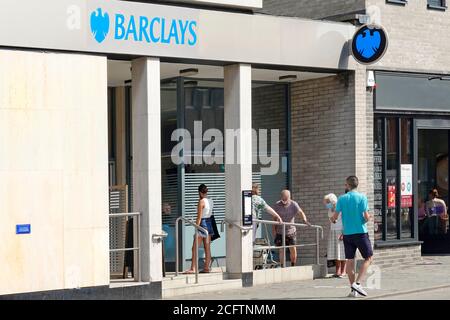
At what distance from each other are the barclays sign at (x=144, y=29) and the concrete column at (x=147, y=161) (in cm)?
40

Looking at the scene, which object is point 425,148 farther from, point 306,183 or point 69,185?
point 69,185

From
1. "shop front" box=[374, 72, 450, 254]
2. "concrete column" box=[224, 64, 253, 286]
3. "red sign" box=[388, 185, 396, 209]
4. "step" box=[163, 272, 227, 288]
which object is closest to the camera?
"step" box=[163, 272, 227, 288]

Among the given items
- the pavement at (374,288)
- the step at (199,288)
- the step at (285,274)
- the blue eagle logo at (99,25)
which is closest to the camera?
the blue eagle logo at (99,25)

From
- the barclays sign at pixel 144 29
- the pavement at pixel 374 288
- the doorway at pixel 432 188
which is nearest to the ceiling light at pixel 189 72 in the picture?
→ the barclays sign at pixel 144 29

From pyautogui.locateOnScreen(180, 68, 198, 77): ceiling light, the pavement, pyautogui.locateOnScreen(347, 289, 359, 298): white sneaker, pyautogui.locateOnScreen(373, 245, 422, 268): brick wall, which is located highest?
pyautogui.locateOnScreen(180, 68, 198, 77): ceiling light

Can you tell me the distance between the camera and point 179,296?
51.2ft

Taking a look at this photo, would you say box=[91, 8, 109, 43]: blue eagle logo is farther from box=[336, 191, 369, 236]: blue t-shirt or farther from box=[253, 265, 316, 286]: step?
box=[253, 265, 316, 286]: step

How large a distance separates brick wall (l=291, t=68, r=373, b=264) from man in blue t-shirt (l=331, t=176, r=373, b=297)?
3.79 m

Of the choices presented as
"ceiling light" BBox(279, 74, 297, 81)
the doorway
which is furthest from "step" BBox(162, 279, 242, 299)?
the doorway

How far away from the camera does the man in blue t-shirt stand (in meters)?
14.4

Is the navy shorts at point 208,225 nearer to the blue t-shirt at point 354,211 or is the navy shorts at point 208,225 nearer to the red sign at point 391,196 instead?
the blue t-shirt at point 354,211

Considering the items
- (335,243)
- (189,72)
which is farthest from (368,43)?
(335,243)

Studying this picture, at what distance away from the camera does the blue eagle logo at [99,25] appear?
14570 millimetres

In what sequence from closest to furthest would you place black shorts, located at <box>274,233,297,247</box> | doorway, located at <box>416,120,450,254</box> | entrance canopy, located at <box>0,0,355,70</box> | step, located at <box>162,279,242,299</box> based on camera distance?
entrance canopy, located at <box>0,0,355,70</box> < step, located at <box>162,279,242,299</box> < black shorts, located at <box>274,233,297,247</box> < doorway, located at <box>416,120,450,254</box>
